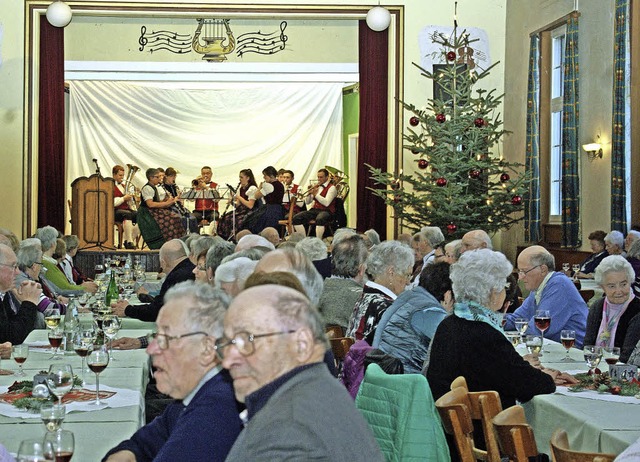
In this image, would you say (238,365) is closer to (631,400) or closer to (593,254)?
(631,400)

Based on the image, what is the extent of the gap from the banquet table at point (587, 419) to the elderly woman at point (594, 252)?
24.6 feet

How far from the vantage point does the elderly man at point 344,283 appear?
→ 6125mm

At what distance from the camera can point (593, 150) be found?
12219mm

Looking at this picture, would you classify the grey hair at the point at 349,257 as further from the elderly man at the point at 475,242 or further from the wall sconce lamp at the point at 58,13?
the wall sconce lamp at the point at 58,13

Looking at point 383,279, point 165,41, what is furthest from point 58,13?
point 383,279

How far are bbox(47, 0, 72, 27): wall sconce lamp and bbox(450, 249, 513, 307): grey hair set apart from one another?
36.2 feet

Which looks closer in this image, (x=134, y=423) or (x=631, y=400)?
(x=134, y=423)

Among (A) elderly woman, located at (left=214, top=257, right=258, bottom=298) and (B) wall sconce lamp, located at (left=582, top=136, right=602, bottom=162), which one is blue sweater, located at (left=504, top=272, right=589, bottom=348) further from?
(B) wall sconce lamp, located at (left=582, top=136, right=602, bottom=162)

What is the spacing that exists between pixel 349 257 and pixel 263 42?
41.5 ft

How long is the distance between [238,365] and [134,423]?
1463mm

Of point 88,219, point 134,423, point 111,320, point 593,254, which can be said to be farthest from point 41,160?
point 134,423

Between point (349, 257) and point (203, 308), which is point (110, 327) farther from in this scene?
point (203, 308)

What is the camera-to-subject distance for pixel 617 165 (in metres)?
11.5

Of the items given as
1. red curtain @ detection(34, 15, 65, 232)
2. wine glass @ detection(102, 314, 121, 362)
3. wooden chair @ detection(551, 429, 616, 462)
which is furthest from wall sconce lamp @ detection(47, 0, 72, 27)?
wooden chair @ detection(551, 429, 616, 462)
